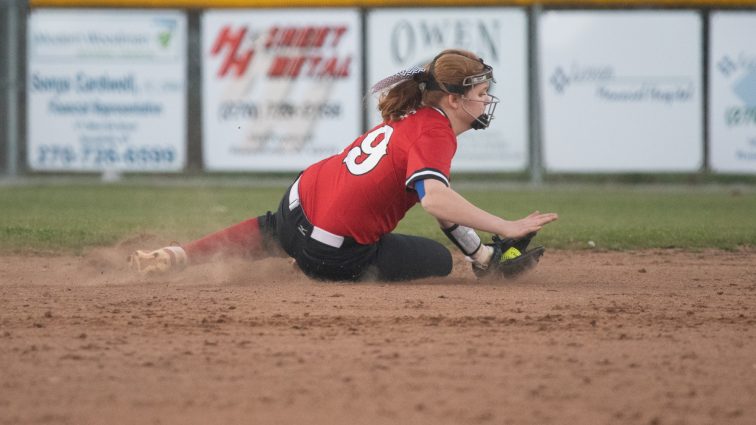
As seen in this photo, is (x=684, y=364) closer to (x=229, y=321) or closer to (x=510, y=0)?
(x=229, y=321)

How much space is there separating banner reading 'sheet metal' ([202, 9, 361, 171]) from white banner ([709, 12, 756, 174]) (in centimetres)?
474

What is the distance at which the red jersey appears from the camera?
5.63 m

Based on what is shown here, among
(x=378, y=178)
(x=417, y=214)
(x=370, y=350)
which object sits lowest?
(x=370, y=350)

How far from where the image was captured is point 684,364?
4055mm

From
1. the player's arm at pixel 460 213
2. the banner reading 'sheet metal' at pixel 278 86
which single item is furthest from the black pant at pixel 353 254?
the banner reading 'sheet metal' at pixel 278 86

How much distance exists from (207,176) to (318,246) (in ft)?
34.6

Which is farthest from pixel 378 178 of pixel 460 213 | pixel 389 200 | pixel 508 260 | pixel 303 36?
pixel 303 36

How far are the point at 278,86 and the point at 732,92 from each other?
6009mm

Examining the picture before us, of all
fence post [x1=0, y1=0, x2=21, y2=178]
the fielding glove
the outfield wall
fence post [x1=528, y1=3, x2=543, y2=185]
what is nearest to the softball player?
the fielding glove

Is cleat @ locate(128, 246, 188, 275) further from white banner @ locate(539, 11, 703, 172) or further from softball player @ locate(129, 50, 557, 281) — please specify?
white banner @ locate(539, 11, 703, 172)

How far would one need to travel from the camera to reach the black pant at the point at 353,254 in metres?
5.96

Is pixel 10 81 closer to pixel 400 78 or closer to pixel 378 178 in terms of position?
pixel 400 78

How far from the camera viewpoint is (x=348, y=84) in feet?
52.8

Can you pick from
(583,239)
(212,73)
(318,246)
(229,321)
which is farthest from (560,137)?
(229,321)
